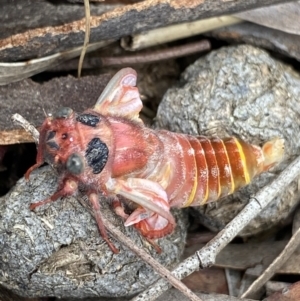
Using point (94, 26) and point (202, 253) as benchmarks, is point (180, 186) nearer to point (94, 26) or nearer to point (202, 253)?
point (202, 253)

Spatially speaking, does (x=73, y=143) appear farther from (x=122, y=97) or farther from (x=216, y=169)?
(x=216, y=169)

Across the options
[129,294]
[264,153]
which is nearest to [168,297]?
[129,294]

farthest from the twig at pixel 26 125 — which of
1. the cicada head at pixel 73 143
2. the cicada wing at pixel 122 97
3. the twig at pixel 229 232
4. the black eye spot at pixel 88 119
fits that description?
the twig at pixel 229 232

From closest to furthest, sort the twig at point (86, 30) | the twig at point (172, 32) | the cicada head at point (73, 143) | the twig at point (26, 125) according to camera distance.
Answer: the cicada head at point (73, 143) < the twig at point (26, 125) < the twig at point (86, 30) < the twig at point (172, 32)

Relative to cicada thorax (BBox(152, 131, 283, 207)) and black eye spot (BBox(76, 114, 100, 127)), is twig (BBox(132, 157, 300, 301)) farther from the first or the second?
black eye spot (BBox(76, 114, 100, 127))

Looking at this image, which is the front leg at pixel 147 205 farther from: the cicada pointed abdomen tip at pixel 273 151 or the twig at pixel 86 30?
the twig at pixel 86 30
